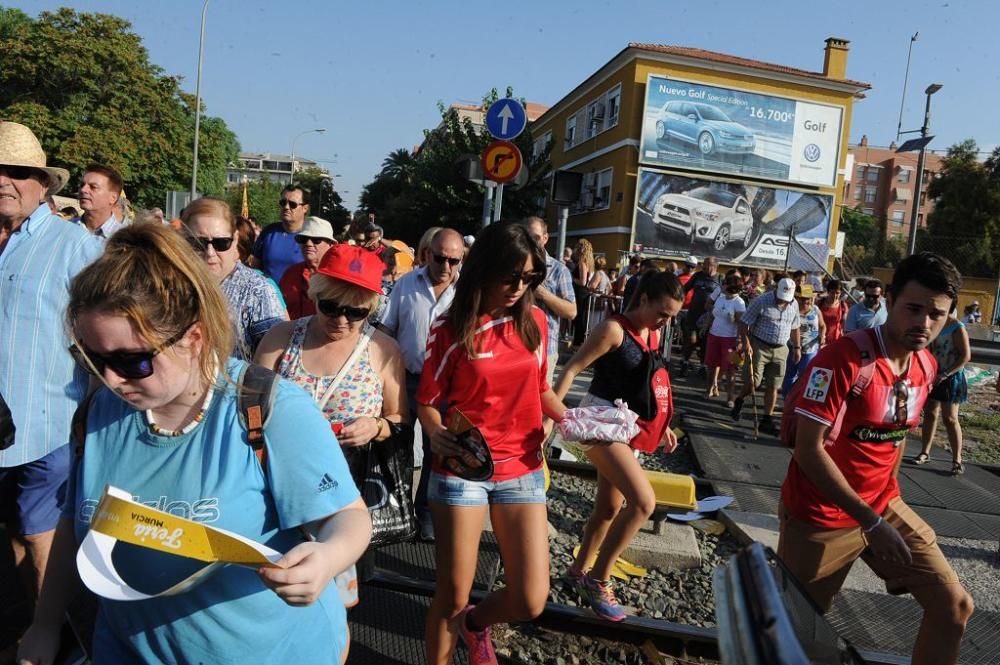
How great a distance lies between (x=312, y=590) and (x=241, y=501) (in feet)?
1.06

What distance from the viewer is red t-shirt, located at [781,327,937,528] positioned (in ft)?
9.20

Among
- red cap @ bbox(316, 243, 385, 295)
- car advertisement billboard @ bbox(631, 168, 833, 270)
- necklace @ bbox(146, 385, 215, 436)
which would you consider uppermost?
car advertisement billboard @ bbox(631, 168, 833, 270)

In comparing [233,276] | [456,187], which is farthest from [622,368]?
[456,187]

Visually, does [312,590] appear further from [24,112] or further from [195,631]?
[24,112]

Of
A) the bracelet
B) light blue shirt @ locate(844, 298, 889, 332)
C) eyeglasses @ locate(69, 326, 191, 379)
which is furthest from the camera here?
light blue shirt @ locate(844, 298, 889, 332)

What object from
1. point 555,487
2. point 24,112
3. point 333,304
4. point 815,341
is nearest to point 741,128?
point 815,341

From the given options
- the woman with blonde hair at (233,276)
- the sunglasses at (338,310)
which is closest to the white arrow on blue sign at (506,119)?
the woman with blonde hair at (233,276)

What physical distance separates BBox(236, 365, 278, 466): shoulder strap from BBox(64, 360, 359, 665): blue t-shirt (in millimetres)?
14

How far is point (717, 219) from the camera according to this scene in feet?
99.0

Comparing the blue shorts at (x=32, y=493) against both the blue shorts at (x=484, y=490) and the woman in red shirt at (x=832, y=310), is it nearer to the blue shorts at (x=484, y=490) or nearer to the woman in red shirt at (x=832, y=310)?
the blue shorts at (x=484, y=490)

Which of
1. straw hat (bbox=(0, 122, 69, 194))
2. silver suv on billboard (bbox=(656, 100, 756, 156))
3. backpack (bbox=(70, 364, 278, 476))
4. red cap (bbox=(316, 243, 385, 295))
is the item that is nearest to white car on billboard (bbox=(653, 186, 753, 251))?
silver suv on billboard (bbox=(656, 100, 756, 156))

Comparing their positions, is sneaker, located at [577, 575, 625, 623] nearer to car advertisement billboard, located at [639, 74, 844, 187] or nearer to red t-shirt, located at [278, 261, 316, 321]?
red t-shirt, located at [278, 261, 316, 321]

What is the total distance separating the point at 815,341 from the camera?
10102mm

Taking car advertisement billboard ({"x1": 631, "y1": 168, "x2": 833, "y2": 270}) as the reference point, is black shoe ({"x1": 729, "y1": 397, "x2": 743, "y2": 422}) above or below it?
below
